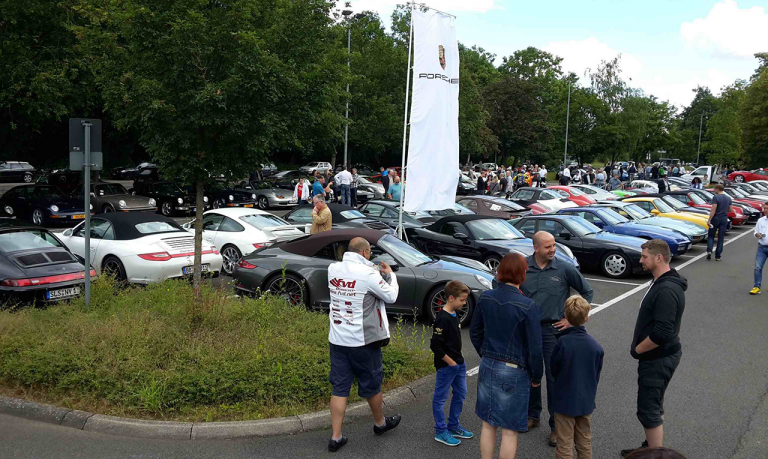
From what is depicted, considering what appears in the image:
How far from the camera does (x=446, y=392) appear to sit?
4961 mm

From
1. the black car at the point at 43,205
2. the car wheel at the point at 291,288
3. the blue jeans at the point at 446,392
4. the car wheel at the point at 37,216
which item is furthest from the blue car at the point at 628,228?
the car wheel at the point at 37,216

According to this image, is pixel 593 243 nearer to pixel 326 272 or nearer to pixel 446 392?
pixel 326 272

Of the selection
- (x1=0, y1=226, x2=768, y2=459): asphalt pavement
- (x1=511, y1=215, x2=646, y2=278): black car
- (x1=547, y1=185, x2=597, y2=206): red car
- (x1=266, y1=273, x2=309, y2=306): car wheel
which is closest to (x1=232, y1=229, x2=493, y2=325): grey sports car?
(x1=266, y1=273, x2=309, y2=306): car wheel

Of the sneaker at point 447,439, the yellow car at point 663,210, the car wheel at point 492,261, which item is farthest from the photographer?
the yellow car at point 663,210

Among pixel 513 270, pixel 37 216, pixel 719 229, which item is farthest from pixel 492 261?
pixel 37 216

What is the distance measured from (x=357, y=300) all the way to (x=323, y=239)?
4.71m

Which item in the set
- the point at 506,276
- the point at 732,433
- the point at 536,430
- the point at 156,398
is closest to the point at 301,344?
the point at 156,398

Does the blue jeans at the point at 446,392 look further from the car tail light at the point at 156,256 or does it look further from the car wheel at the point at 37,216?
the car wheel at the point at 37,216

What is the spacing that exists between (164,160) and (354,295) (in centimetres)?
461

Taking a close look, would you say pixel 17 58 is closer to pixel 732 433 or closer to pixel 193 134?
pixel 193 134

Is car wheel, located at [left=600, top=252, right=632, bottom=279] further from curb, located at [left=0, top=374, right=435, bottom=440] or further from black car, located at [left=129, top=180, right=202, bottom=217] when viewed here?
black car, located at [left=129, top=180, right=202, bottom=217]

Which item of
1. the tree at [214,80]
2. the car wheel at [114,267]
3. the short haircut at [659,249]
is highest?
the tree at [214,80]

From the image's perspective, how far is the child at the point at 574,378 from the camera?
4230 mm

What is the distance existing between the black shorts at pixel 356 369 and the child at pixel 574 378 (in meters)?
1.38
